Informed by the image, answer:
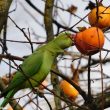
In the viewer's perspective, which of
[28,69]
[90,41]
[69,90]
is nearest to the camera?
[90,41]

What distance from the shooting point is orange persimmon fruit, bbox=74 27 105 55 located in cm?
168

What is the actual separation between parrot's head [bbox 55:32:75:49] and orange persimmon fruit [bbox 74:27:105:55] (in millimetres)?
24

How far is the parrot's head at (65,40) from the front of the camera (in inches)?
68.0

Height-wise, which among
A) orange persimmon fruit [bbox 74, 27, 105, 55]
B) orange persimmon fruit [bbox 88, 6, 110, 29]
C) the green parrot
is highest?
orange persimmon fruit [bbox 88, 6, 110, 29]

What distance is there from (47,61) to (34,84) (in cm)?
13

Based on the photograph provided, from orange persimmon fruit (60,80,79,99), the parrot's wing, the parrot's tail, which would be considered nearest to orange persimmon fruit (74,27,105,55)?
the parrot's wing

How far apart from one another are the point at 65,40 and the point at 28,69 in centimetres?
35

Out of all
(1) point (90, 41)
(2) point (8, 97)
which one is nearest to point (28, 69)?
(2) point (8, 97)

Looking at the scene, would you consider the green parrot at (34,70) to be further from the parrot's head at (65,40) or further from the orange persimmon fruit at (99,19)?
the orange persimmon fruit at (99,19)

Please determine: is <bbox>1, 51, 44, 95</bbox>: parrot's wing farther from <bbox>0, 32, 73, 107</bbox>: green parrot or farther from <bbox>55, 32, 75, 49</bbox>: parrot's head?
<bbox>55, 32, 75, 49</bbox>: parrot's head

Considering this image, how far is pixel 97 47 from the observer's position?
168 centimetres

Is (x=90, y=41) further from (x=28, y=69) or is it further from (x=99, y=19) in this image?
(x=28, y=69)

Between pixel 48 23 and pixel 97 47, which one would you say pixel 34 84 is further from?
pixel 48 23

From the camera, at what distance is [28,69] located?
2.01m
